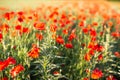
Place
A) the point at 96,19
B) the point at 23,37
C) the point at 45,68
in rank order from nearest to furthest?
the point at 45,68 → the point at 23,37 → the point at 96,19

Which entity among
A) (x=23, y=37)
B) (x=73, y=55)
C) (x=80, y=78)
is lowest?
(x=80, y=78)

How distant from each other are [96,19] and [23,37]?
3058mm

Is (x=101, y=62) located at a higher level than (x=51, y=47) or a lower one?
lower

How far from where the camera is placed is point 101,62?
429 centimetres

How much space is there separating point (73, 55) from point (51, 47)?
1.75 feet

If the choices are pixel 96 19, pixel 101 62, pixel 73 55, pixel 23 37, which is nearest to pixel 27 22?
pixel 23 37

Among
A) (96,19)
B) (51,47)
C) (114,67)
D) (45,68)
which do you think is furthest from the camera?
(96,19)

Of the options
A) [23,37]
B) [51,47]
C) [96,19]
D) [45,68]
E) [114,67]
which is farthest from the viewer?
[96,19]

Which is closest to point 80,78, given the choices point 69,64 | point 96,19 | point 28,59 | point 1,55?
point 69,64

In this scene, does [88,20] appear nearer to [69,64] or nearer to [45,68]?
[69,64]

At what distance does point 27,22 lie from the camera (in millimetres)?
4801

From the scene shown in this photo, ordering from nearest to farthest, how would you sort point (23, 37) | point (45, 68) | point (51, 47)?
point (45, 68), point (51, 47), point (23, 37)

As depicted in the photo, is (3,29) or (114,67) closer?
(3,29)

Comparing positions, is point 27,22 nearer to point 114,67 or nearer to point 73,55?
point 73,55
